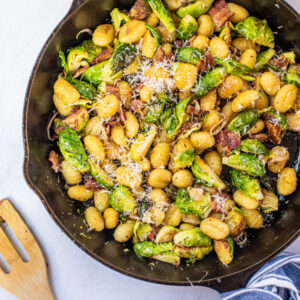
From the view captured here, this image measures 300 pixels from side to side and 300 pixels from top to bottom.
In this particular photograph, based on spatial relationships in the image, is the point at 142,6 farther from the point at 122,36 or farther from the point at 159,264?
the point at 159,264

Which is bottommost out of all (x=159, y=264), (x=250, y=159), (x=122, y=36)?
(x=159, y=264)

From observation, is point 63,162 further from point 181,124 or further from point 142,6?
point 142,6

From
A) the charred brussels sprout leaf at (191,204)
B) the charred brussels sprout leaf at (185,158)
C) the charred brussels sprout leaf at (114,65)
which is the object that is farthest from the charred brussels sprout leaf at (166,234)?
the charred brussels sprout leaf at (114,65)

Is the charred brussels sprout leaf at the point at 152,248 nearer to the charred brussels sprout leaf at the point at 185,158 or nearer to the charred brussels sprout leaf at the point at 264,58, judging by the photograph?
the charred brussels sprout leaf at the point at 185,158

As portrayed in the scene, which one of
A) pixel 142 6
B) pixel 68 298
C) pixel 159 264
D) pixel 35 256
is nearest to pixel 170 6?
pixel 142 6

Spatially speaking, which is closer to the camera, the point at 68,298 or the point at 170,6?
the point at 170,6

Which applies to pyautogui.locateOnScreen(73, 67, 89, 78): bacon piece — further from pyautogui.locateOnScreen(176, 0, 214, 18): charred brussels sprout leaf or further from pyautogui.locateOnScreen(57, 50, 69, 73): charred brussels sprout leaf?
pyautogui.locateOnScreen(176, 0, 214, 18): charred brussels sprout leaf

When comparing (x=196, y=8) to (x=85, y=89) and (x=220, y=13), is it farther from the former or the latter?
(x=85, y=89)

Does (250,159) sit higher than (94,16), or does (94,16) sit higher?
(94,16)

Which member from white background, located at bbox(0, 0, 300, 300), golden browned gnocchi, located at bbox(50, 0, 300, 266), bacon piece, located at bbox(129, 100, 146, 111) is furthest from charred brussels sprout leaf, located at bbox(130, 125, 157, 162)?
white background, located at bbox(0, 0, 300, 300)
